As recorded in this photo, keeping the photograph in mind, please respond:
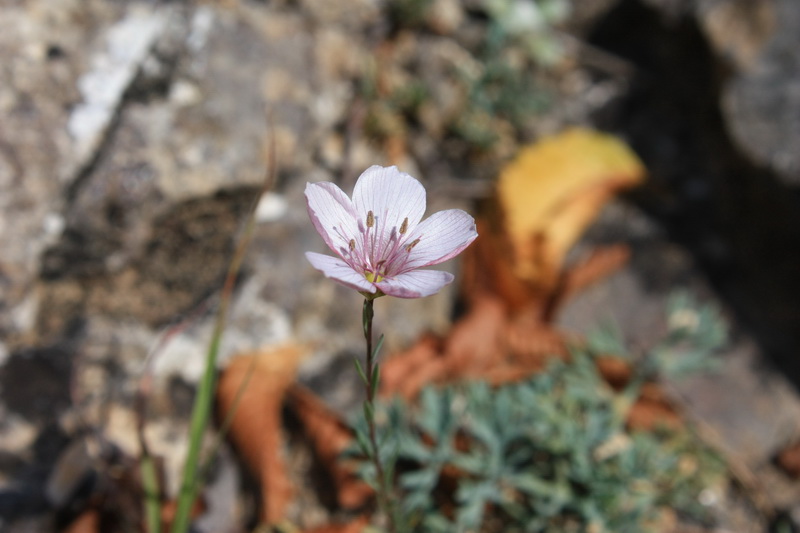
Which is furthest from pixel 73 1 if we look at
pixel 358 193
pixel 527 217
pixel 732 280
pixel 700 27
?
pixel 732 280

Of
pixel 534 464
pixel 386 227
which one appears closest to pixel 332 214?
pixel 386 227

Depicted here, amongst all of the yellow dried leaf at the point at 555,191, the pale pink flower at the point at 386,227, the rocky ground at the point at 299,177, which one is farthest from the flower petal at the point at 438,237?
the yellow dried leaf at the point at 555,191

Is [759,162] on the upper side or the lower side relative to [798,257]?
upper

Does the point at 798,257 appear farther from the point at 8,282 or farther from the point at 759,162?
the point at 8,282

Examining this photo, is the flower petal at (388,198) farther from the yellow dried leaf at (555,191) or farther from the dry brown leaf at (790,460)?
the dry brown leaf at (790,460)

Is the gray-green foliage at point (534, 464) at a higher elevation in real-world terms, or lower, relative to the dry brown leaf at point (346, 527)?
higher

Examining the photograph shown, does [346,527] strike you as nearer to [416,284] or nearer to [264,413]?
[264,413]
